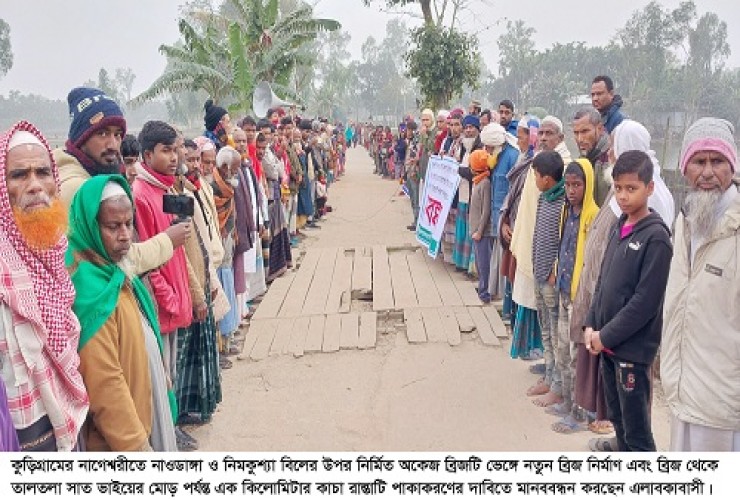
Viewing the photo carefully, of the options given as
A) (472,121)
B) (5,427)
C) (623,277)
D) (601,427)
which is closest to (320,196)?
(472,121)

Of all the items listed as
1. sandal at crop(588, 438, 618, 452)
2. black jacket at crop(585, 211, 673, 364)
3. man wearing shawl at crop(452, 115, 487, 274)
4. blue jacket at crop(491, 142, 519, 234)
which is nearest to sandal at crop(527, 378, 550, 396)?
sandal at crop(588, 438, 618, 452)

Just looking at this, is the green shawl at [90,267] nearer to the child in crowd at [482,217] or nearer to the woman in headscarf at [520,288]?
the woman in headscarf at [520,288]

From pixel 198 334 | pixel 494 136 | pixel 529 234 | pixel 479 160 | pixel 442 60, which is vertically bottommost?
pixel 198 334

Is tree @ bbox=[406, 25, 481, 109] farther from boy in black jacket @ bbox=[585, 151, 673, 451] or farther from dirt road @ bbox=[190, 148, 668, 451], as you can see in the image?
boy in black jacket @ bbox=[585, 151, 673, 451]

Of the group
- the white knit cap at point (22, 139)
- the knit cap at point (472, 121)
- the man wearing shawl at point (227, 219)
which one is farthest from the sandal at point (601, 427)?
the knit cap at point (472, 121)

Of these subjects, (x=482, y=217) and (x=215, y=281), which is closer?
(x=215, y=281)

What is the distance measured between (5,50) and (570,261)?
5798 cm

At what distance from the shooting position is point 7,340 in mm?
1721

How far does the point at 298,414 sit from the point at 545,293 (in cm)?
190

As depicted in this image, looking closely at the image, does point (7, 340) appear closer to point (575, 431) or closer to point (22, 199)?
point (22, 199)

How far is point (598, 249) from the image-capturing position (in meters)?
3.08

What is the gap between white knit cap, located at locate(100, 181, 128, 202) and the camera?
87.4 inches

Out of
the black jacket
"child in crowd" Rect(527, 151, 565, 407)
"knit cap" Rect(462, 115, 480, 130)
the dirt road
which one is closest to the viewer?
the black jacket

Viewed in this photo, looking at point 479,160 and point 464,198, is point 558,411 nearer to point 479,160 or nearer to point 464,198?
point 479,160
